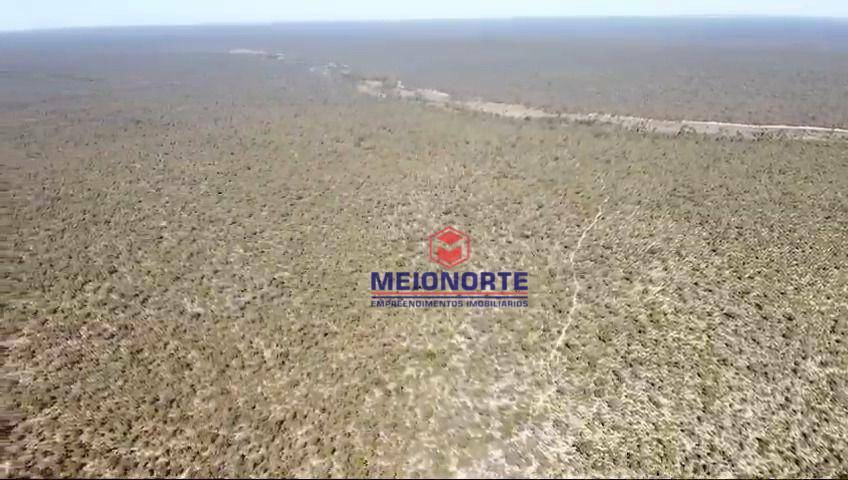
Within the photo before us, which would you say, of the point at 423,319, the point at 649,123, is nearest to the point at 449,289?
the point at 423,319

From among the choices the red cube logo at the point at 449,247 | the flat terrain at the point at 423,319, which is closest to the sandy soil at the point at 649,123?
the flat terrain at the point at 423,319

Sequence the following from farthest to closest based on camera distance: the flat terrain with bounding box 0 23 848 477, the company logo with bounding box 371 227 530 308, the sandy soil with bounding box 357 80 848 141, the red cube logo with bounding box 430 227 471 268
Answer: the sandy soil with bounding box 357 80 848 141, the red cube logo with bounding box 430 227 471 268, the company logo with bounding box 371 227 530 308, the flat terrain with bounding box 0 23 848 477

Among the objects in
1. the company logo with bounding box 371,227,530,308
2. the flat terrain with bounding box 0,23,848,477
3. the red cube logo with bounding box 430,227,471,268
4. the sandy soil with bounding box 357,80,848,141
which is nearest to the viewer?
the flat terrain with bounding box 0,23,848,477

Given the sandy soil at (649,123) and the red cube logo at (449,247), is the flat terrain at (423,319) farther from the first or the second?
the sandy soil at (649,123)

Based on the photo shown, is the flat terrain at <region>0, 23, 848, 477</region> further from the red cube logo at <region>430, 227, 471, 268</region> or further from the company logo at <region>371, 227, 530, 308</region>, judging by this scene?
the red cube logo at <region>430, 227, 471, 268</region>

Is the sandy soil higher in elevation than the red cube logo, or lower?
higher

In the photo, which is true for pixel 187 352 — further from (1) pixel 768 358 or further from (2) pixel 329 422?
(1) pixel 768 358

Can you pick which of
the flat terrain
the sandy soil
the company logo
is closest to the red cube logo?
the company logo
